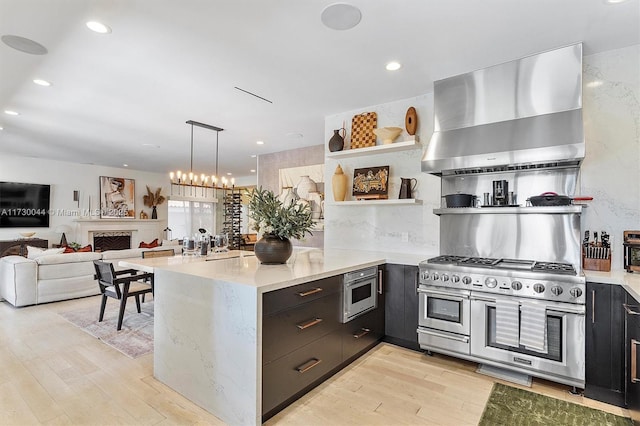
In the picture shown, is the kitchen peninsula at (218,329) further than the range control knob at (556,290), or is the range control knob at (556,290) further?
the range control knob at (556,290)

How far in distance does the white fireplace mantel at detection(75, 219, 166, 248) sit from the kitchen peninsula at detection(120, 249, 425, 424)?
7221 millimetres

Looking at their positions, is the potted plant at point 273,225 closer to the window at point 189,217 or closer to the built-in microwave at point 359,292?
the built-in microwave at point 359,292

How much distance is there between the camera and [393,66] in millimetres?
2957

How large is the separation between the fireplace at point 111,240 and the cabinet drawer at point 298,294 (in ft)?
27.7

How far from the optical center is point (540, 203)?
2713mm

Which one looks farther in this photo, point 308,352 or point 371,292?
point 371,292

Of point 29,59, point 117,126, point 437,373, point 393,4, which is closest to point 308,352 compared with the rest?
point 437,373

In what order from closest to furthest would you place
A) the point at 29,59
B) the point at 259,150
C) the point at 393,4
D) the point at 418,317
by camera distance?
the point at 393,4
the point at 29,59
the point at 418,317
the point at 259,150

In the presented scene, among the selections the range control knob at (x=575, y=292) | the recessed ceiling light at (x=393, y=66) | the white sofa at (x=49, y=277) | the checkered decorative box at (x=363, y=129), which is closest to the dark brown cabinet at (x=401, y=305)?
the range control knob at (x=575, y=292)

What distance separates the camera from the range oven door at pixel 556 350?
7.55 ft

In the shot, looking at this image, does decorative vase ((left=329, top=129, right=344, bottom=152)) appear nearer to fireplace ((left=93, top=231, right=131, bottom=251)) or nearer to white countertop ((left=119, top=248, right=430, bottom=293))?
white countertop ((left=119, top=248, right=430, bottom=293))

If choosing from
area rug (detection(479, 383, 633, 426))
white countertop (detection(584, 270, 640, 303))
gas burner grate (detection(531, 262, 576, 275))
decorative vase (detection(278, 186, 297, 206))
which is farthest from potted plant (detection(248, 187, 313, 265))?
decorative vase (detection(278, 186, 297, 206))

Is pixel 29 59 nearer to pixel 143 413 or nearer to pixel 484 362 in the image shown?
pixel 143 413

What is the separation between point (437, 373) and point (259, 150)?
17.2 ft
